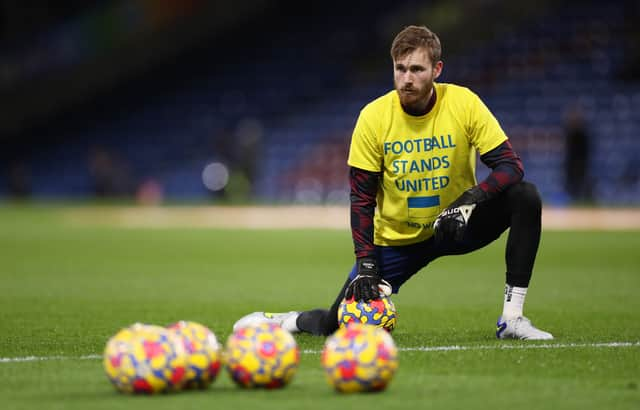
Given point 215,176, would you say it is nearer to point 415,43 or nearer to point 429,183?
point 429,183

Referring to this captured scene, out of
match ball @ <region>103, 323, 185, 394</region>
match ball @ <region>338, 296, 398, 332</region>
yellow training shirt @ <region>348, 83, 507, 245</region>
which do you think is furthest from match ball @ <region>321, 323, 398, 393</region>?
yellow training shirt @ <region>348, 83, 507, 245</region>

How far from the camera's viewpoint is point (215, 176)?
115 feet

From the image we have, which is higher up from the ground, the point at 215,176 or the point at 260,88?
the point at 260,88

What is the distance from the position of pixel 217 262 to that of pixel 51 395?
9724 millimetres

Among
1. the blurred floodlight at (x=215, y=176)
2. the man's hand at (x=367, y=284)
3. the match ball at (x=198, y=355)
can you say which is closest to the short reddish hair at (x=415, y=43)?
the man's hand at (x=367, y=284)

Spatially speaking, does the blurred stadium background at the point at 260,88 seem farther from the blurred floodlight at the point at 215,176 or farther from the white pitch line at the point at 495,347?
the white pitch line at the point at 495,347

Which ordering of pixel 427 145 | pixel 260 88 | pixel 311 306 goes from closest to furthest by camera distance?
pixel 427 145
pixel 311 306
pixel 260 88

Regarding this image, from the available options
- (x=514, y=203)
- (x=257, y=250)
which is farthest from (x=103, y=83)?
(x=514, y=203)

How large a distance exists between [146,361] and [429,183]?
9.65 ft

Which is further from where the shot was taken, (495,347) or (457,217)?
(457,217)

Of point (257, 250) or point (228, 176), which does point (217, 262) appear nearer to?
point (257, 250)

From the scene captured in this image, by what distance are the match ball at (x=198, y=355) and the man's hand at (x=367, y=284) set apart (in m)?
1.92

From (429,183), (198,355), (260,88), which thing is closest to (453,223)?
(429,183)

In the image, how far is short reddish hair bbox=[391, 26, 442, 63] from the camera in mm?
6980
